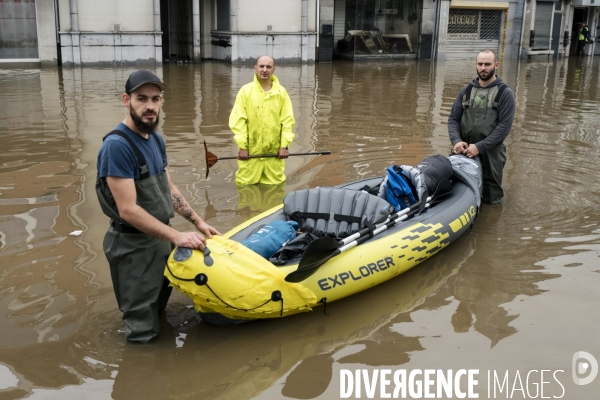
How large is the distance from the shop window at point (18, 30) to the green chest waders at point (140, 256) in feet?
59.4

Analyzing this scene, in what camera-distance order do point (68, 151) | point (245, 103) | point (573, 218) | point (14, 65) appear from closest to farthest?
point (573, 218)
point (245, 103)
point (68, 151)
point (14, 65)

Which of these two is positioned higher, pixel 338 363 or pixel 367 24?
pixel 367 24

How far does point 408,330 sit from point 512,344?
67 centimetres

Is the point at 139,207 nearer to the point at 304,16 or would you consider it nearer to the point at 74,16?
the point at 74,16

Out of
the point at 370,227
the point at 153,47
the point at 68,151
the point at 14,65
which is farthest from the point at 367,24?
the point at 370,227

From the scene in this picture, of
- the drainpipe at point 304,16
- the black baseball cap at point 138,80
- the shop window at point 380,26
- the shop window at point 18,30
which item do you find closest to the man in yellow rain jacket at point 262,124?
the black baseball cap at point 138,80

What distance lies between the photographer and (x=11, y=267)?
5129 mm

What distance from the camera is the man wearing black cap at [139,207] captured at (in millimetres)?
3627

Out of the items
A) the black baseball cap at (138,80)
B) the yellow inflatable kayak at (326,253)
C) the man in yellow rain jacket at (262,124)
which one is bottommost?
the yellow inflatable kayak at (326,253)

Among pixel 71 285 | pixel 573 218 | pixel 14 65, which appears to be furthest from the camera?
pixel 14 65

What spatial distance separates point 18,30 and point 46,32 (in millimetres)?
858

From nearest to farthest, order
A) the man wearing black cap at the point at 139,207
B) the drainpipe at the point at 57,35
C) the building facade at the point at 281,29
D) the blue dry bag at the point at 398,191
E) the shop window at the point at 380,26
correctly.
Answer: the man wearing black cap at the point at 139,207
the blue dry bag at the point at 398,191
the drainpipe at the point at 57,35
the building facade at the point at 281,29
the shop window at the point at 380,26

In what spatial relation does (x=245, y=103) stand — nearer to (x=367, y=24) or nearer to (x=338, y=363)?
(x=338, y=363)

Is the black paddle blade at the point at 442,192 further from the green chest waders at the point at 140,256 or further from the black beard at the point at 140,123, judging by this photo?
the black beard at the point at 140,123
